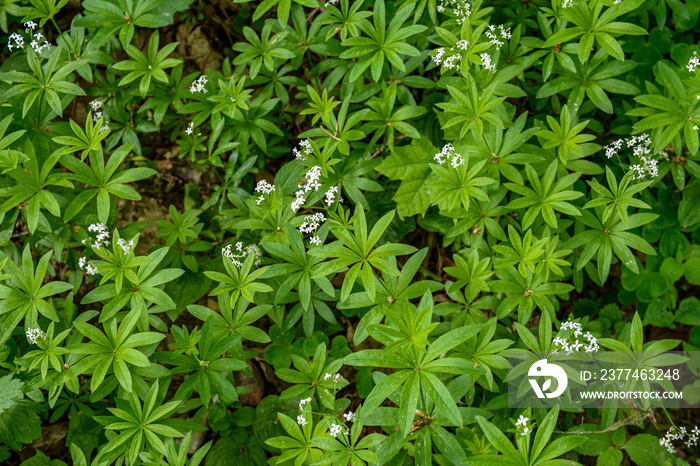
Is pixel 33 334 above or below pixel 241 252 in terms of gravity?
below

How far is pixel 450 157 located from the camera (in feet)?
10.5

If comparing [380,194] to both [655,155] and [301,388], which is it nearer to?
[301,388]

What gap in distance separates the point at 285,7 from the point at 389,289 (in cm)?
207

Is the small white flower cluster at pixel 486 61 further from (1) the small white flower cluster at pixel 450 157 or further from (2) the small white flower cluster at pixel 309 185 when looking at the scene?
(2) the small white flower cluster at pixel 309 185

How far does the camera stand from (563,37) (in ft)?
10.2

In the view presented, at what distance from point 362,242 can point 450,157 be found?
0.91 metres

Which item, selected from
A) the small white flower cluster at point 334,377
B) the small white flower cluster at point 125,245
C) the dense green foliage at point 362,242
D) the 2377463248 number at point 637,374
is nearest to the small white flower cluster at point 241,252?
the dense green foliage at point 362,242

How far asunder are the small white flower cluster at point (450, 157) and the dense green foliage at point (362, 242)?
3cm

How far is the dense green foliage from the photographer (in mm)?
2729

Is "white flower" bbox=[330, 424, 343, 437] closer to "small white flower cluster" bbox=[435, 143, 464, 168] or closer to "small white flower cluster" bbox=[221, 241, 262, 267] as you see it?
"small white flower cluster" bbox=[221, 241, 262, 267]

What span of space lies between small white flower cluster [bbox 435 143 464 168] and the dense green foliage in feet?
0.08

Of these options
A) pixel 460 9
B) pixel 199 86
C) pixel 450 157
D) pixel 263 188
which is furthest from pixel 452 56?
pixel 199 86

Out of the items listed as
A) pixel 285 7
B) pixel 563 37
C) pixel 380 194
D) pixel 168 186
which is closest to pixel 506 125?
pixel 563 37

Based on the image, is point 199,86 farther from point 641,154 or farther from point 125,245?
point 641,154
